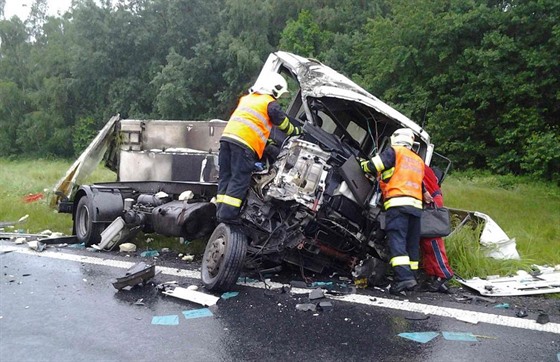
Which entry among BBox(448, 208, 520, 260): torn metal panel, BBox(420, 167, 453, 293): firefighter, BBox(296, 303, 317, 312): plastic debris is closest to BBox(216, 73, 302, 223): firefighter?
BBox(296, 303, 317, 312): plastic debris

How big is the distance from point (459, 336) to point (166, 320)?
2.04 metres

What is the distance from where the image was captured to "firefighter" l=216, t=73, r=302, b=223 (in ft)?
15.3

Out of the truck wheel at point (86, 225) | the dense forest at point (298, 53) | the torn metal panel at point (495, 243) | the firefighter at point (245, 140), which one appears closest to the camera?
the firefighter at point (245, 140)

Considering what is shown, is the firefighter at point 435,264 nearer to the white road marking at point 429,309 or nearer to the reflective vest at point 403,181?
the reflective vest at point 403,181

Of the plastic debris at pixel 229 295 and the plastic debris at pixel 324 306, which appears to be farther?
the plastic debris at pixel 229 295

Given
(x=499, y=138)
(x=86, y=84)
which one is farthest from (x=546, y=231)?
(x=86, y=84)

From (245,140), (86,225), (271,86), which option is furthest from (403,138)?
(86,225)

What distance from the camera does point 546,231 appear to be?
283 inches

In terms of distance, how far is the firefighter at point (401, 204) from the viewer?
183 inches

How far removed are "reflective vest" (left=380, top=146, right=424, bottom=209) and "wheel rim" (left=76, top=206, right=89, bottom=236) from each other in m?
4.00

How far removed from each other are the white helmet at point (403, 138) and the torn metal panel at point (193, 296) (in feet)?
6.93

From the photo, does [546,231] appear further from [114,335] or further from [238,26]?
[238,26]

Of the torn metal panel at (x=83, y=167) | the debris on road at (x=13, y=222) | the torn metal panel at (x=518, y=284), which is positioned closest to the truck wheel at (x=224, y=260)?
the torn metal panel at (x=518, y=284)

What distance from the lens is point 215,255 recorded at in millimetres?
4652
